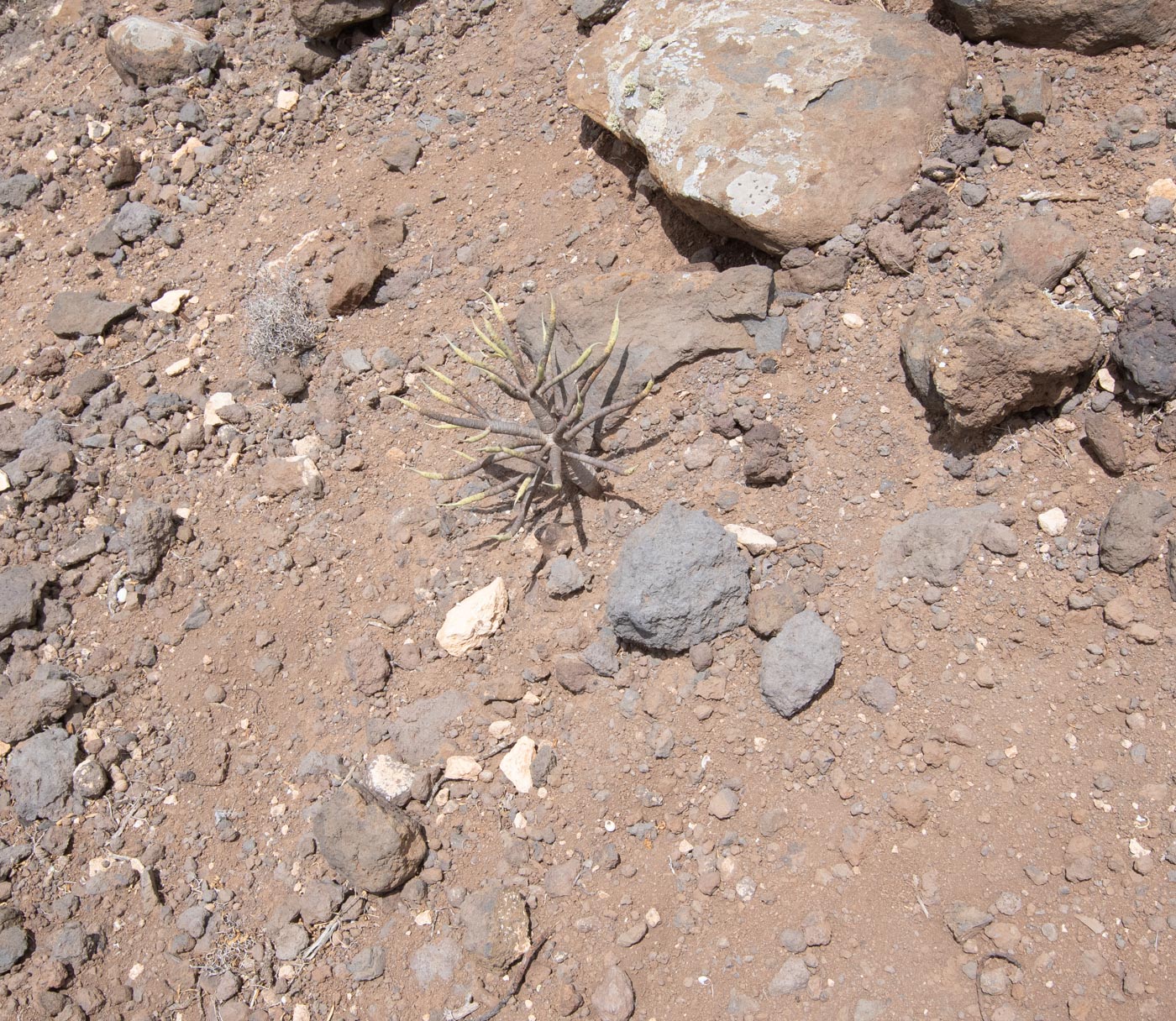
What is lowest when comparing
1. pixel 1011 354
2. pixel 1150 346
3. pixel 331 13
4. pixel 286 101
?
pixel 1150 346

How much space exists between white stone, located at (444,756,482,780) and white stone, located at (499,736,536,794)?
0.08 m

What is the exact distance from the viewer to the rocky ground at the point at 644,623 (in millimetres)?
2146

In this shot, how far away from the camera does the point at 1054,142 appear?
8.98 feet

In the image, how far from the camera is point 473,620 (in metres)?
2.70

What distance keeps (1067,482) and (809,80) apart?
160cm

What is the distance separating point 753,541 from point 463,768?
111 cm

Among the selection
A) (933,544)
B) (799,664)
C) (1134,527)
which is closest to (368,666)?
(799,664)

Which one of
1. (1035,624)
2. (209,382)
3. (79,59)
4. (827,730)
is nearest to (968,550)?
(1035,624)

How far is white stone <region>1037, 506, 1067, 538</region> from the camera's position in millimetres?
2320

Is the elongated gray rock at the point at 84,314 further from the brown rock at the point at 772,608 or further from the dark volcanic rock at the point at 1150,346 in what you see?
the dark volcanic rock at the point at 1150,346

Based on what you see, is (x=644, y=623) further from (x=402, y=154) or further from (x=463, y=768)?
(x=402, y=154)

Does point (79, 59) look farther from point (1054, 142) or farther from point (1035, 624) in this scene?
point (1035, 624)

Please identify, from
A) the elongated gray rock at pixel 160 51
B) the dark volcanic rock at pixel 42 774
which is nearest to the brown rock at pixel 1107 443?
the dark volcanic rock at pixel 42 774

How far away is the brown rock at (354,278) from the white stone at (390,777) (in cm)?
186
